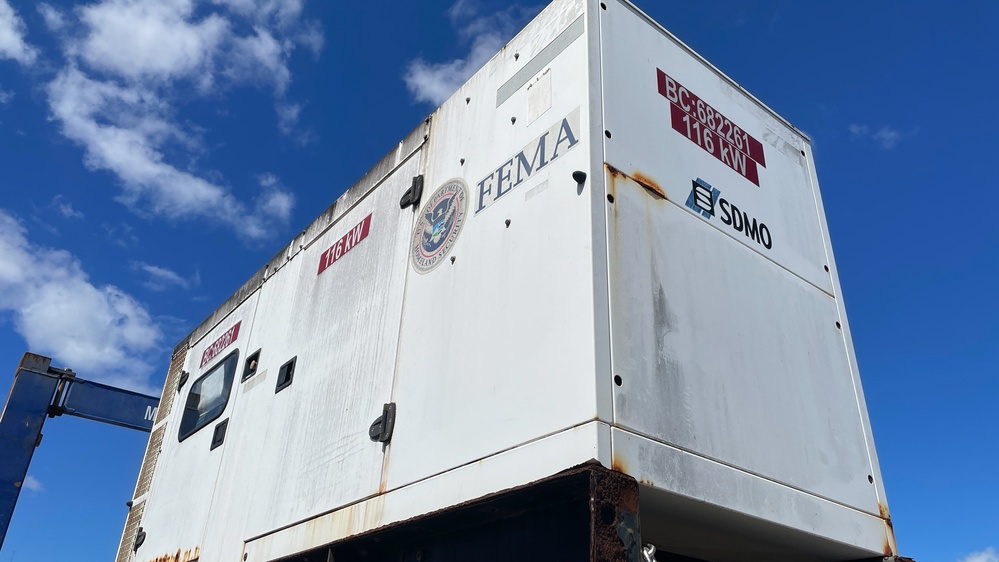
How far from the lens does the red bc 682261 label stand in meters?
3.67

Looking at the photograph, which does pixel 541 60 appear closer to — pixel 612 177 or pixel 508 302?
pixel 612 177

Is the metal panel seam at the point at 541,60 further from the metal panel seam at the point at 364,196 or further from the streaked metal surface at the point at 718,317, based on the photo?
the metal panel seam at the point at 364,196

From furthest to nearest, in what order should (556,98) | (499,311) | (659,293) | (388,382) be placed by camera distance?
(388,382) < (556,98) < (499,311) < (659,293)

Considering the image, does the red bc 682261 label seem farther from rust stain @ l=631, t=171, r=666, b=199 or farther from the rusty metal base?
the rusty metal base

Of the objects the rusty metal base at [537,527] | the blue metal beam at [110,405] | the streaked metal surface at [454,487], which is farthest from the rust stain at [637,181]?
the blue metal beam at [110,405]

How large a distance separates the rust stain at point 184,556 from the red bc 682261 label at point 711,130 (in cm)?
403

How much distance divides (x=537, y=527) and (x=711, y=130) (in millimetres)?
2220

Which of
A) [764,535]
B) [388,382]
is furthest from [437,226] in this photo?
[764,535]

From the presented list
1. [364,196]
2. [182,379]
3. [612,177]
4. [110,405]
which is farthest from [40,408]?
[612,177]

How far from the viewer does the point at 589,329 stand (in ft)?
8.66

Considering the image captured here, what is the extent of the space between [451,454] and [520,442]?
16.8 inches

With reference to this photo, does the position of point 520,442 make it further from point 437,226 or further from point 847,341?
point 847,341

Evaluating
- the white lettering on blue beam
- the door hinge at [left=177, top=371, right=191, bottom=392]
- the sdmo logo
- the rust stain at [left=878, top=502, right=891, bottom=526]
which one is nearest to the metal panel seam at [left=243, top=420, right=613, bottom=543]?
the white lettering on blue beam

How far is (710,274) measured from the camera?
10.7 ft
